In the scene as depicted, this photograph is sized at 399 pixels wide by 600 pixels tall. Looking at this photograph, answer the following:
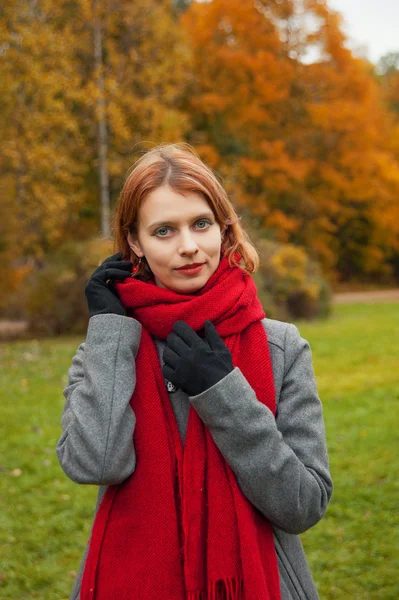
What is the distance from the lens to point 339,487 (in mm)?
5109

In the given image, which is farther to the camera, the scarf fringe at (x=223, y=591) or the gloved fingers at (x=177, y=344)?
the gloved fingers at (x=177, y=344)

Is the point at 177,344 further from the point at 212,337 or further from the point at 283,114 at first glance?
the point at 283,114

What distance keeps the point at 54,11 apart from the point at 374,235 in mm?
19761

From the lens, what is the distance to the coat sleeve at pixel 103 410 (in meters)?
1.71

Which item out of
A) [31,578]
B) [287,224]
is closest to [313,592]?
[31,578]

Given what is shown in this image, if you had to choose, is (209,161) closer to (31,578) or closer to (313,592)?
(31,578)

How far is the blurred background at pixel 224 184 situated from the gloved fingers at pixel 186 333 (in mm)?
569

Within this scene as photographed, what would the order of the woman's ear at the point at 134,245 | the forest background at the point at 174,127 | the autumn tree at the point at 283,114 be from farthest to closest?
the autumn tree at the point at 283,114
the forest background at the point at 174,127
the woman's ear at the point at 134,245

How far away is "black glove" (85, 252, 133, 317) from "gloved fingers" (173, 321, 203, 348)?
0.63 ft

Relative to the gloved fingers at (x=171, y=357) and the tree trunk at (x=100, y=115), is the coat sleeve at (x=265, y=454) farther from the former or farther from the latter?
the tree trunk at (x=100, y=115)

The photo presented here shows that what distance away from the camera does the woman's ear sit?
2027 mm

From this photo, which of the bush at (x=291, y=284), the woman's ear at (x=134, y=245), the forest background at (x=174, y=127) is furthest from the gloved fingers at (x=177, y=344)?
the bush at (x=291, y=284)

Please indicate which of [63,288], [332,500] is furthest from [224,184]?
[63,288]

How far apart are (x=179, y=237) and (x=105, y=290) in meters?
0.26
